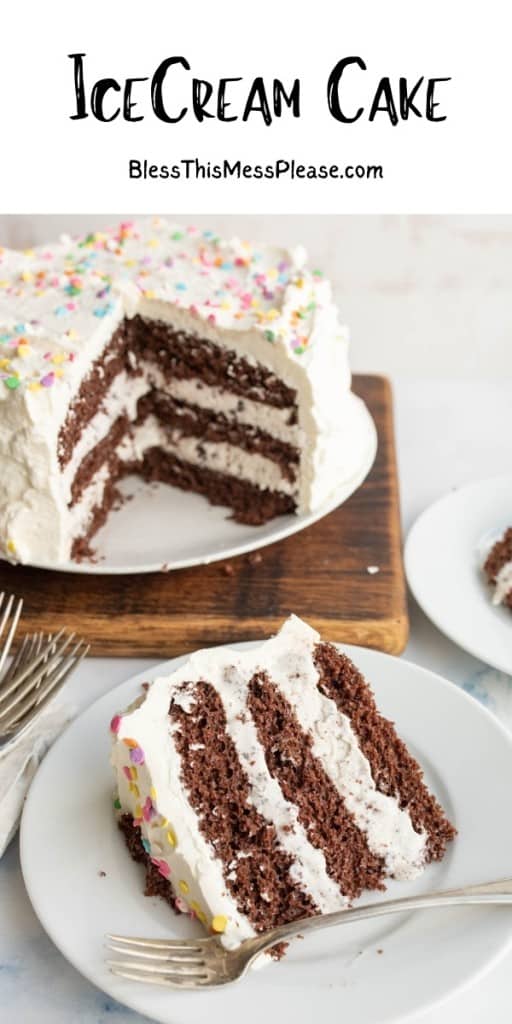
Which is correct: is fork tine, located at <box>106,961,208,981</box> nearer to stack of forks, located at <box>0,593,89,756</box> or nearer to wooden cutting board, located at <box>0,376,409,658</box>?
stack of forks, located at <box>0,593,89,756</box>

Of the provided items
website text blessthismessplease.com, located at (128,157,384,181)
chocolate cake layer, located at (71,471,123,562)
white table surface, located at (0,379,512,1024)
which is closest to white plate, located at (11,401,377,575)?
chocolate cake layer, located at (71,471,123,562)

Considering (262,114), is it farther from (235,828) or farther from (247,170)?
(235,828)

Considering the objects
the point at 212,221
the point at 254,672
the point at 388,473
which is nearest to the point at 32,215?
the point at 212,221

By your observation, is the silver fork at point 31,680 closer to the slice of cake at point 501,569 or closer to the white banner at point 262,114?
the slice of cake at point 501,569

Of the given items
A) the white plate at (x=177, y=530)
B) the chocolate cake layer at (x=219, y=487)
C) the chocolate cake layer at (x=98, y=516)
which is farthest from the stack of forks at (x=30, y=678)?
the chocolate cake layer at (x=219, y=487)

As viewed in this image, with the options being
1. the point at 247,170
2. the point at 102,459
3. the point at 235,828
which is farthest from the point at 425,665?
the point at 247,170

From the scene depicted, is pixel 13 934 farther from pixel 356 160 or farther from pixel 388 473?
pixel 356 160
